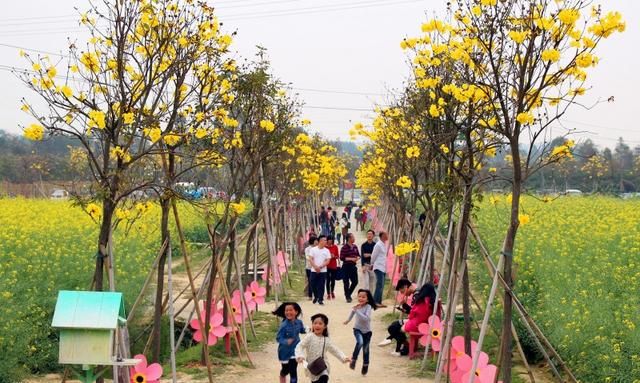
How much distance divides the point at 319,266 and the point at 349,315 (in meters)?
2.57

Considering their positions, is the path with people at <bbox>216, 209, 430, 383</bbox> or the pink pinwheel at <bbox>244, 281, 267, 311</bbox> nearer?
the path with people at <bbox>216, 209, 430, 383</bbox>

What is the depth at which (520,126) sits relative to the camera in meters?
7.75

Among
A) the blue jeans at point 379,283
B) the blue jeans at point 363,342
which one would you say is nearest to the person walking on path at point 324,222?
the blue jeans at point 379,283

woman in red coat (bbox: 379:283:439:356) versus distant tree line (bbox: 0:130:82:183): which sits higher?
distant tree line (bbox: 0:130:82:183)

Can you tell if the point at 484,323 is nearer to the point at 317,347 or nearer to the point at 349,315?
the point at 317,347

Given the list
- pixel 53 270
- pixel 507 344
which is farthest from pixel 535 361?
pixel 53 270

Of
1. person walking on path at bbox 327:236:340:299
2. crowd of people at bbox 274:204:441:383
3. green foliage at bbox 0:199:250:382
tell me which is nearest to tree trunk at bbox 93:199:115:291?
green foliage at bbox 0:199:250:382

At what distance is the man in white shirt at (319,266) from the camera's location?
1636 centimetres

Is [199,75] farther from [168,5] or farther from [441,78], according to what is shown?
[441,78]

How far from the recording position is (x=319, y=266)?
16469 millimetres

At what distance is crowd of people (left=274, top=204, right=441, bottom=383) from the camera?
340 inches

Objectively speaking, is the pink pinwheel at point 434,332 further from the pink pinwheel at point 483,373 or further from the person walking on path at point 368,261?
the person walking on path at point 368,261

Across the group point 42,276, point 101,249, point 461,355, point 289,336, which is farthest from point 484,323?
point 42,276

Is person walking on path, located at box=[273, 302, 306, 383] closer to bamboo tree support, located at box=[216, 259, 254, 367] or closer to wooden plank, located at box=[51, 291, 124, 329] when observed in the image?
Result: bamboo tree support, located at box=[216, 259, 254, 367]
